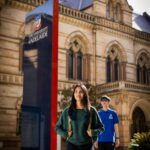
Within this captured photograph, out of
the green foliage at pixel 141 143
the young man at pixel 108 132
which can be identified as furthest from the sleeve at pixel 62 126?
the green foliage at pixel 141 143

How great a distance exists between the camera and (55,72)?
662 cm

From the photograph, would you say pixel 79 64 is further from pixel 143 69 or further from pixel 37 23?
pixel 37 23

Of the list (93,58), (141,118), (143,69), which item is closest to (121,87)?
(93,58)

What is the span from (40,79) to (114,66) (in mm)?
15883

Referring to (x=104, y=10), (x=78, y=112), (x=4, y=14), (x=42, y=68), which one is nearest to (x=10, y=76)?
(x=4, y=14)

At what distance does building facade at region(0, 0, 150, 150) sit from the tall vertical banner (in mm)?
9684

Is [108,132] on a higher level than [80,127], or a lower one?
lower

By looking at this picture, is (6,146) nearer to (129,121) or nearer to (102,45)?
(129,121)

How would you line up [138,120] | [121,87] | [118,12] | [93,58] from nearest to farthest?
[121,87]
[93,58]
[138,120]
[118,12]

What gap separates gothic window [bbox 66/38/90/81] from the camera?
20.5m

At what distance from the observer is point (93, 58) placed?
21125 mm

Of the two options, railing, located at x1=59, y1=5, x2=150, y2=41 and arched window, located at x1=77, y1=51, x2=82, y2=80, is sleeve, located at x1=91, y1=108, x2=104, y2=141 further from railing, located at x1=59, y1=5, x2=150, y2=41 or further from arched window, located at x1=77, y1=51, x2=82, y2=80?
arched window, located at x1=77, y1=51, x2=82, y2=80

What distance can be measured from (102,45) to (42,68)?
590 inches

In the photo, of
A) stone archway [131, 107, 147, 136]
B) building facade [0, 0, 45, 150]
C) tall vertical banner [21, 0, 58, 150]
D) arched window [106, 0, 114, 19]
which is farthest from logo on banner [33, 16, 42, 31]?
arched window [106, 0, 114, 19]
